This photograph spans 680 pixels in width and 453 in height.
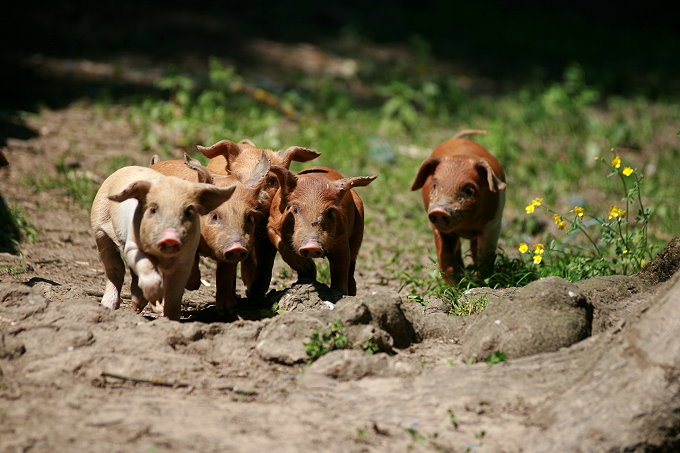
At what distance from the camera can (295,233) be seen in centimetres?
556

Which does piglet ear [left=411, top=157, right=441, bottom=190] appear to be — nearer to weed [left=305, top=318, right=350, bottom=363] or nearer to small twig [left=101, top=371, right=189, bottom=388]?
weed [left=305, top=318, right=350, bottom=363]

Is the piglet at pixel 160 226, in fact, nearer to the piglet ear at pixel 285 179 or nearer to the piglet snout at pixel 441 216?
the piglet ear at pixel 285 179

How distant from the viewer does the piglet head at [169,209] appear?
4.93 meters

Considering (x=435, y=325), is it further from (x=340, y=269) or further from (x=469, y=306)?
(x=340, y=269)

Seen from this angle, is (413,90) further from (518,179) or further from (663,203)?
(663,203)

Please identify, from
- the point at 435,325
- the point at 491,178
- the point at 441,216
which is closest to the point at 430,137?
the point at 491,178

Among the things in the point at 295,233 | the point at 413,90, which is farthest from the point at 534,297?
the point at 413,90

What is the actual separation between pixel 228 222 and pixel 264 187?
61 centimetres

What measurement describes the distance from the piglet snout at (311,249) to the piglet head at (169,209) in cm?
61

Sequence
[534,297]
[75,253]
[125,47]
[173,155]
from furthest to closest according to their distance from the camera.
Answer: [125,47] → [173,155] → [75,253] → [534,297]

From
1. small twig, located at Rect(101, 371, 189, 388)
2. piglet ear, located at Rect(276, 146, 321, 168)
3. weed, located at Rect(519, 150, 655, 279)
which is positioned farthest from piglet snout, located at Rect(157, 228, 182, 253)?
weed, located at Rect(519, 150, 655, 279)

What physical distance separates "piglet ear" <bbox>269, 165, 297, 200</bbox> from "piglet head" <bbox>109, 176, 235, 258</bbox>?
592 mm

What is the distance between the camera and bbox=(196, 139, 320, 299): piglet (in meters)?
5.95

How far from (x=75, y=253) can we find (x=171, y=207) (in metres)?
2.27
